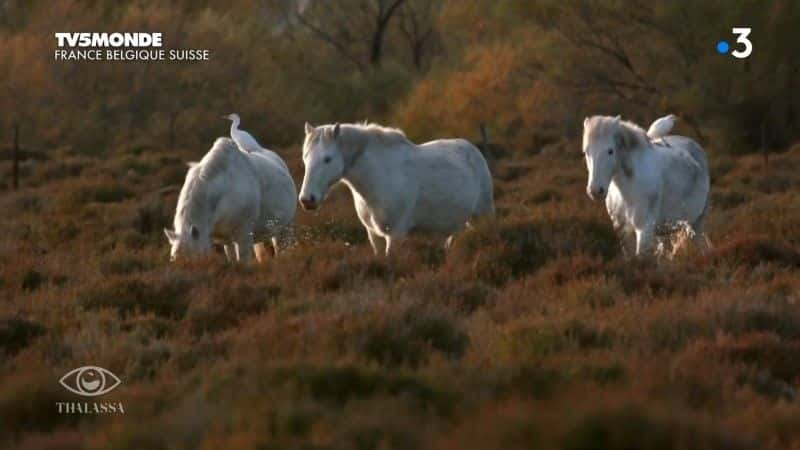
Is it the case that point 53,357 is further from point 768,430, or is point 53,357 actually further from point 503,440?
point 768,430

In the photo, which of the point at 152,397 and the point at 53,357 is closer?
the point at 152,397

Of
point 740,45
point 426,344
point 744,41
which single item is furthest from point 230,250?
point 740,45

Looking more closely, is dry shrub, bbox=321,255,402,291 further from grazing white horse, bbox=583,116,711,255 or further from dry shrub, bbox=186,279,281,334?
grazing white horse, bbox=583,116,711,255

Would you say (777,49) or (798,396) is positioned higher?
(777,49)

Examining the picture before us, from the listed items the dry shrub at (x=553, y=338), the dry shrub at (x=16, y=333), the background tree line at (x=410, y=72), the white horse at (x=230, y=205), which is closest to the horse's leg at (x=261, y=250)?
the white horse at (x=230, y=205)

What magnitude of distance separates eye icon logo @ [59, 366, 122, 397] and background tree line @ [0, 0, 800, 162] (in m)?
22.0

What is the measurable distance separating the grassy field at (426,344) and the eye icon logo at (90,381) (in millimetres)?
116

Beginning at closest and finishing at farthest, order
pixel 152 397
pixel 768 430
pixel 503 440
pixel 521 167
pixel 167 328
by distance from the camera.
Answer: pixel 503 440 → pixel 768 430 → pixel 152 397 → pixel 167 328 → pixel 521 167

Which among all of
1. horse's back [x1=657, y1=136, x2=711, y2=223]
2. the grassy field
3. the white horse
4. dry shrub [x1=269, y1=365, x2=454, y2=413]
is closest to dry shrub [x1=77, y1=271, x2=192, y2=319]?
the grassy field

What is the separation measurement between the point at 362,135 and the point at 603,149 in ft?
7.28

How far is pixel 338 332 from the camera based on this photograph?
848 cm

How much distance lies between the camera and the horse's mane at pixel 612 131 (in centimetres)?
1298

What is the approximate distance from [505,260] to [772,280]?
216cm

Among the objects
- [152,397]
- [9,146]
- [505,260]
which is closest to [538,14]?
[9,146]
